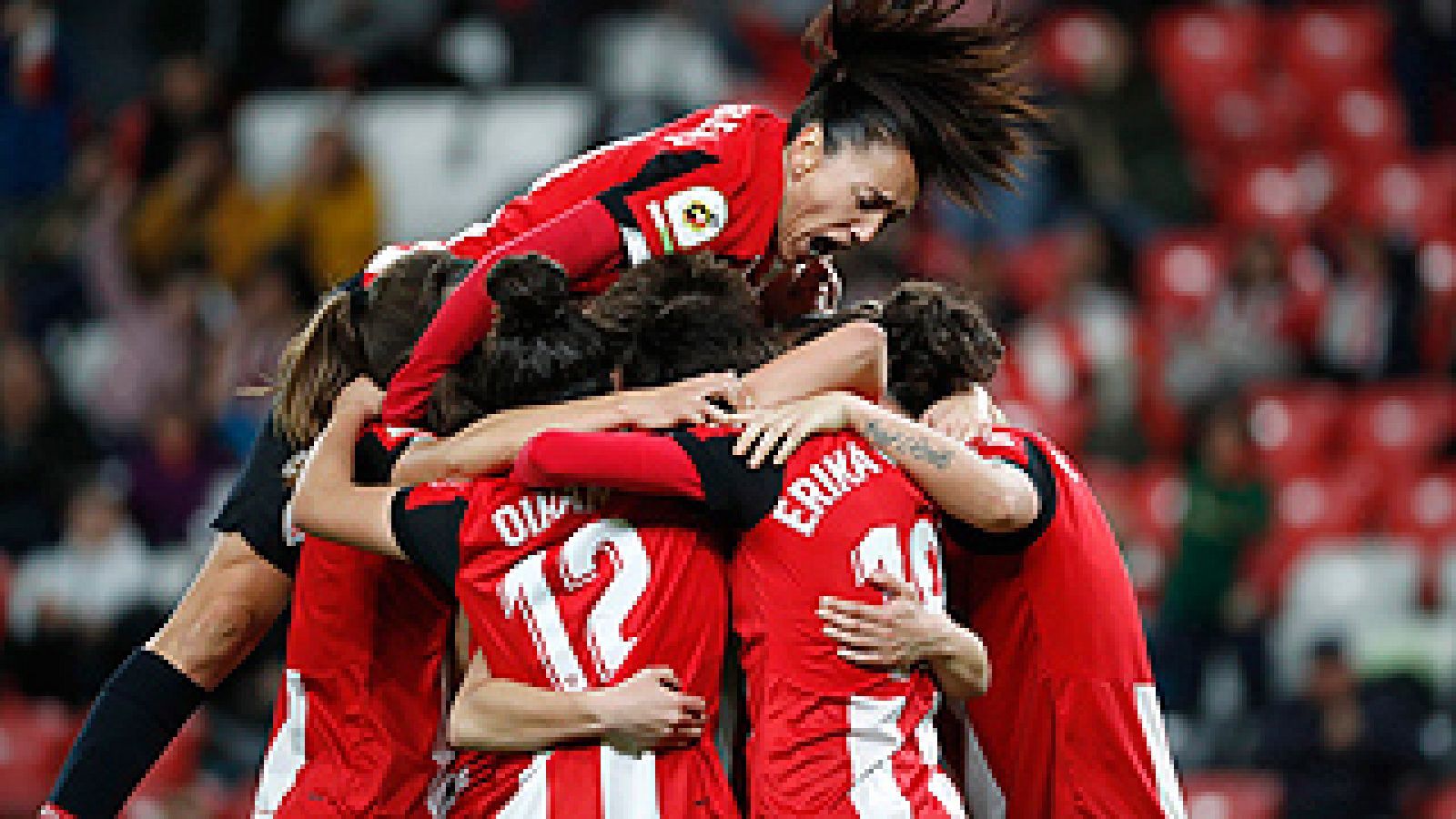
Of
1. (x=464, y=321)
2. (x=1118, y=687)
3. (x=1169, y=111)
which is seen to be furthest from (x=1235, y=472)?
(x=464, y=321)

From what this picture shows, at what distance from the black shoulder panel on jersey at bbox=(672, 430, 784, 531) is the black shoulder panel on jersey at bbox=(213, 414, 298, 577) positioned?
3.64 ft

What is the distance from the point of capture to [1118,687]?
3.48 m

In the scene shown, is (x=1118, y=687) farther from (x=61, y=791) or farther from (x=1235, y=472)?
(x=1235, y=472)

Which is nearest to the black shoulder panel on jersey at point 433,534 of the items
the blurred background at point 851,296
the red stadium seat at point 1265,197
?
the blurred background at point 851,296

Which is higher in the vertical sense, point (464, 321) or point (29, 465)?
point (464, 321)

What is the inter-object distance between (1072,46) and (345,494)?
296 inches

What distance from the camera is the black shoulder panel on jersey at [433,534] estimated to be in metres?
3.18

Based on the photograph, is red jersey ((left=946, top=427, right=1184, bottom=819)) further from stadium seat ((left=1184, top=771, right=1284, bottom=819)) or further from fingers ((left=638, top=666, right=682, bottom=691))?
stadium seat ((left=1184, top=771, right=1284, bottom=819))

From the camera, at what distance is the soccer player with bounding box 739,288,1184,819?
136 inches

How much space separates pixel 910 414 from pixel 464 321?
0.84 m

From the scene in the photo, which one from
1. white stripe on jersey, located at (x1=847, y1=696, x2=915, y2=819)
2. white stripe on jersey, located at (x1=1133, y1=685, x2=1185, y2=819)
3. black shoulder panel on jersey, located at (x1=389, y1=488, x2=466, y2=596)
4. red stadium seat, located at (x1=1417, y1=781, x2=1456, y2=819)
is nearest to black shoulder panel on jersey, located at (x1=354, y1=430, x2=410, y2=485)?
black shoulder panel on jersey, located at (x1=389, y1=488, x2=466, y2=596)

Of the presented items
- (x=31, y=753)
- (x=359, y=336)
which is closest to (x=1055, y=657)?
(x=359, y=336)

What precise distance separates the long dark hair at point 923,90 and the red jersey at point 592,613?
102cm

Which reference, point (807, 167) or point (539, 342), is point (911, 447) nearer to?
point (539, 342)
